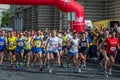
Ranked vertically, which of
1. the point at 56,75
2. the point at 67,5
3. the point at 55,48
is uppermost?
the point at 67,5

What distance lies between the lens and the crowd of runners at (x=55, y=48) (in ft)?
54.7

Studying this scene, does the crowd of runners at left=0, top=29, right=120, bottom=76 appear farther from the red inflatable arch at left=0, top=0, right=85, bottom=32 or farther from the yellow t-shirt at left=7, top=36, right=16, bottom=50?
the red inflatable arch at left=0, top=0, right=85, bottom=32

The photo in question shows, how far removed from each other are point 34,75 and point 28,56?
3.64m

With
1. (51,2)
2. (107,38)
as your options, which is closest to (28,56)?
(107,38)

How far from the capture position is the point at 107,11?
45.2 meters

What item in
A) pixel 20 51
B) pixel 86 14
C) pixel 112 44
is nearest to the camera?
pixel 112 44

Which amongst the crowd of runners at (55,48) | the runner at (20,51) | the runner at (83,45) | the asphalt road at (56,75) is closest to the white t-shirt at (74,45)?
the crowd of runners at (55,48)

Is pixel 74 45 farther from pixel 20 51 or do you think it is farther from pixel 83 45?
pixel 20 51

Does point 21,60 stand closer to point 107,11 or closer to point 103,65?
point 103,65

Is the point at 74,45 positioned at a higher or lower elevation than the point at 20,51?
higher

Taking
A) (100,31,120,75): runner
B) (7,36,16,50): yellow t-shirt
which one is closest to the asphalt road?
(100,31,120,75): runner

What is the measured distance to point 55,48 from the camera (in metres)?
18.4

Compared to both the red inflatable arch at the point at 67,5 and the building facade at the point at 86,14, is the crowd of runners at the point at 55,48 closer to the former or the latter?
the red inflatable arch at the point at 67,5

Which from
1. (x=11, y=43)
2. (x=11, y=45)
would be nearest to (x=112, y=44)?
(x=11, y=45)
